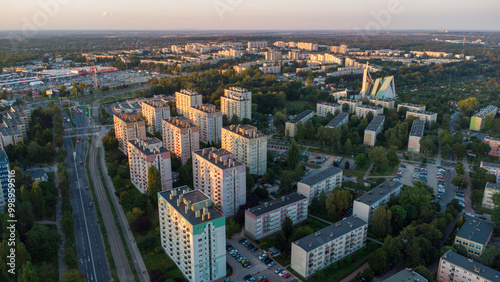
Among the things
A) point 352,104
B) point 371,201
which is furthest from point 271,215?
point 352,104

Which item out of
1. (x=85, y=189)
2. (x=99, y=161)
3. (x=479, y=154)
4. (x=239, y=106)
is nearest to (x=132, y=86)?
(x=239, y=106)

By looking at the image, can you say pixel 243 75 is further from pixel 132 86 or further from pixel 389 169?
pixel 389 169

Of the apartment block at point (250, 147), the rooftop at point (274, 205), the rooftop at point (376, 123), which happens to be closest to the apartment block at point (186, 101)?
the apartment block at point (250, 147)

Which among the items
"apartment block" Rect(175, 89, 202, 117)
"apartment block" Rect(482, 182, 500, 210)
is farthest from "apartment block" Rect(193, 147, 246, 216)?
"apartment block" Rect(175, 89, 202, 117)

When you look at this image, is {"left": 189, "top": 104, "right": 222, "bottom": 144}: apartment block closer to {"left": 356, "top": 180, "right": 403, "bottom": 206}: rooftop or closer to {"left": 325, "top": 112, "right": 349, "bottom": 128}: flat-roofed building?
{"left": 325, "top": 112, "right": 349, "bottom": 128}: flat-roofed building

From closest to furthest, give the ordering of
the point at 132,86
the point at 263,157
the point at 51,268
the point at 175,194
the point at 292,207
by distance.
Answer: the point at 51,268
the point at 175,194
the point at 292,207
the point at 263,157
the point at 132,86

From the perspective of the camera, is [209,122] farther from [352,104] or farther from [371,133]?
[352,104]

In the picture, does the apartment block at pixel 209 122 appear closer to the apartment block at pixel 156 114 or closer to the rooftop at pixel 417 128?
the apartment block at pixel 156 114

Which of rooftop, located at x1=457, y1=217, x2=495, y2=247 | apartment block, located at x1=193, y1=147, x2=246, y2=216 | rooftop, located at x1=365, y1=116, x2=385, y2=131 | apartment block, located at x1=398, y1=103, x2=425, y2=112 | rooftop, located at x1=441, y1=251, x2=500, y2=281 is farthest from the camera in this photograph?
apartment block, located at x1=398, y1=103, x2=425, y2=112
